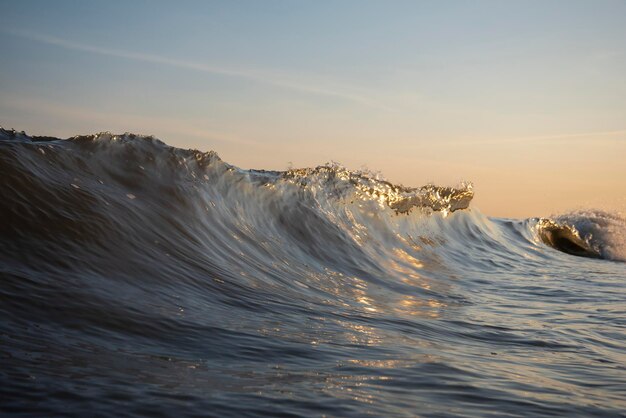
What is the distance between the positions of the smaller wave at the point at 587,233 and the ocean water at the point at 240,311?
669 cm

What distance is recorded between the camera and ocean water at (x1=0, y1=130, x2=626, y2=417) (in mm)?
2307

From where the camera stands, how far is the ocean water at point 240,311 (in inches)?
90.8

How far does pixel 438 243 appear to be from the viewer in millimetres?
10641

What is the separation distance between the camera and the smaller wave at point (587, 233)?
570 inches

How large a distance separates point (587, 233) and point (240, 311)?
1448 centimetres

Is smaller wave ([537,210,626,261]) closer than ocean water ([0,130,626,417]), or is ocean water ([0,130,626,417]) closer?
ocean water ([0,130,626,417])

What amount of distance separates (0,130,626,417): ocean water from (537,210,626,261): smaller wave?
21.9 feet

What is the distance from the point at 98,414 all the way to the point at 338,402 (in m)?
0.82

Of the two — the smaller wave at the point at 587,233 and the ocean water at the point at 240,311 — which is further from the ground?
the smaller wave at the point at 587,233

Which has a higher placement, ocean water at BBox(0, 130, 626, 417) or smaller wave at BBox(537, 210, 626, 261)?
smaller wave at BBox(537, 210, 626, 261)

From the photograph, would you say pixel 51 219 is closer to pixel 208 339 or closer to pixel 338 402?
pixel 208 339

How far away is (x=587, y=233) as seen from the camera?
53.4ft

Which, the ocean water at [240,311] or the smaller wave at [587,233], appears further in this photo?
the smaller wave at [587,233]

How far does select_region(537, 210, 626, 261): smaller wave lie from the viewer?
1448 centimetres
